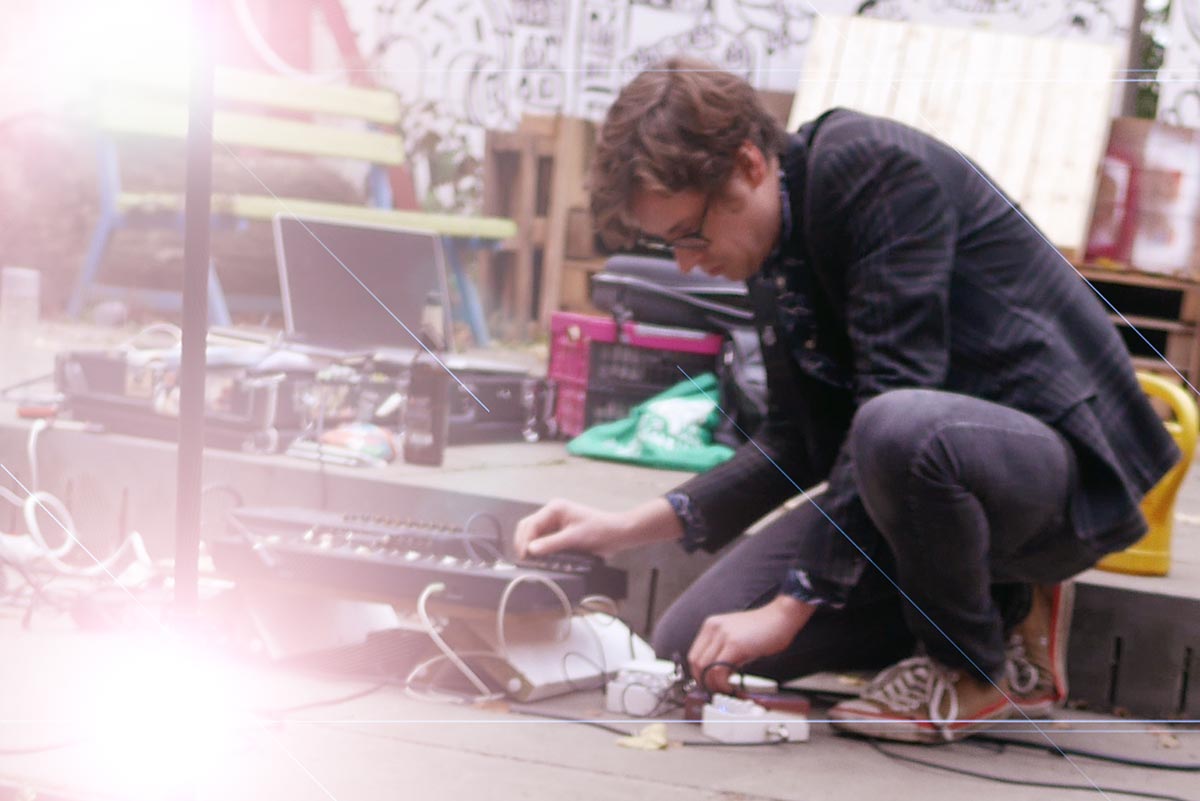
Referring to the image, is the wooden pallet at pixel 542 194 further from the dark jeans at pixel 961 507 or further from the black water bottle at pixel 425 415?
the dark jeans at pixel 961 507

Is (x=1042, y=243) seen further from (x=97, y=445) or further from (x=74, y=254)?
(x=74, y=254)

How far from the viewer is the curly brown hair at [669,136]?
100cm

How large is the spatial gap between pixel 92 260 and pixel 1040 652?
2.13 meters

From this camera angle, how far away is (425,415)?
6.02ft

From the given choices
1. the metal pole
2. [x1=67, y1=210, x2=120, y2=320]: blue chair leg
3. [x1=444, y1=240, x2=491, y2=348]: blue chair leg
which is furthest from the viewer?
[x1=67, y1=210, x2=120, y2=320]: blue chair leg

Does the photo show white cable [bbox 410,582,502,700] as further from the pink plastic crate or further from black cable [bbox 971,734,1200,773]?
the pink plastic crate

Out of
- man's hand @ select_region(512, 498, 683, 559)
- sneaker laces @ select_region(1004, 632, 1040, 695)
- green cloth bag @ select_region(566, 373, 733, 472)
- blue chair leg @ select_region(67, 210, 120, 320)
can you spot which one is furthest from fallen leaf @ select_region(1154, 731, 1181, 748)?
blue chair leg @ select_region(67, 210, 120, 320)

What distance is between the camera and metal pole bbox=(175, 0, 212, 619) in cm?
59

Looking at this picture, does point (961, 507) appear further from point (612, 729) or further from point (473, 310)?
point (473, 310)

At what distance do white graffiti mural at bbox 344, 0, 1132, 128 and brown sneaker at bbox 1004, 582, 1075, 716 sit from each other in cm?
58

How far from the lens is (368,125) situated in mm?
1940

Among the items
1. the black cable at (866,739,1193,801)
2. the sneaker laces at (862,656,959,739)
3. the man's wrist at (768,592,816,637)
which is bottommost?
the black cable at (866,739,1193,801)

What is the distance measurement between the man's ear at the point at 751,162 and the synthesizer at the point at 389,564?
0.39 meters

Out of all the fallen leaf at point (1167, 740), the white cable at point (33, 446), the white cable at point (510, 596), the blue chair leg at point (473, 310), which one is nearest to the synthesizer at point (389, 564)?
the white cable at point (510, 596)
